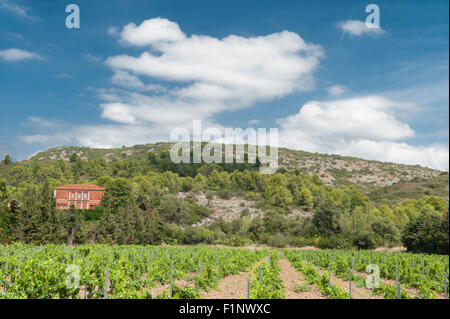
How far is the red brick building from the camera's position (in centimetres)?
5947

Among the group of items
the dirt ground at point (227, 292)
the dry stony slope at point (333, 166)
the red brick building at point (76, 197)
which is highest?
the dry stony slope at point (333, 166)

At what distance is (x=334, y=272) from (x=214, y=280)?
35.1ft

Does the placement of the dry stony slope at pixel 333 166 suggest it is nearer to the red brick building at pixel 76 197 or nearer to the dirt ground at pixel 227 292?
the red brick building at pixel 76 197

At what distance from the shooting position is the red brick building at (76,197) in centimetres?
5947

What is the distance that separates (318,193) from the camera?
76.4 metres

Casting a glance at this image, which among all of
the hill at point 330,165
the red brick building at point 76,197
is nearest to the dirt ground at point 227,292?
the red brick building at point 76,197

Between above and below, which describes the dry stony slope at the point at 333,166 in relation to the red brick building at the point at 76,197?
above

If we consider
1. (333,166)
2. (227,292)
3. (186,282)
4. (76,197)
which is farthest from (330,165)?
(227,292)

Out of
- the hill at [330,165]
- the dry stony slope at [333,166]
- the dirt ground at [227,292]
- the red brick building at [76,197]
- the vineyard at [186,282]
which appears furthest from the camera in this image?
the dry stony slope at [333,166]

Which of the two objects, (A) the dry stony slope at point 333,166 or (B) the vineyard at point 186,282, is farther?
(A) the dry stony slope at point 333,166
